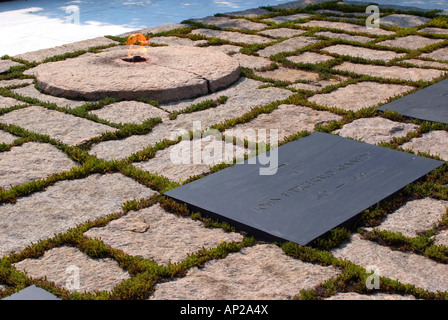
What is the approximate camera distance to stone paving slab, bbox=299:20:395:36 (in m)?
6.77

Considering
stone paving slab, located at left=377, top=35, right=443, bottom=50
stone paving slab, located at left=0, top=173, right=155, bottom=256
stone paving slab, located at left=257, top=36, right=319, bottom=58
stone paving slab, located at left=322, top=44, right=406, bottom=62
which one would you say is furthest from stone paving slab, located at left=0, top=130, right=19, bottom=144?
stone paving slab, located at left=377, top=35, right=443, bottom=50

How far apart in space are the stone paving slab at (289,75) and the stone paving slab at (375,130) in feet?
3.91

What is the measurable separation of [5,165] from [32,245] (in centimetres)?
99

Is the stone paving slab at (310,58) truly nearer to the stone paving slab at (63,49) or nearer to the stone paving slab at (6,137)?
the stone paving slab at (63,49)

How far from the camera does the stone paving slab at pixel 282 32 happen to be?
6.73 m

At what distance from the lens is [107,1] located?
10172mm

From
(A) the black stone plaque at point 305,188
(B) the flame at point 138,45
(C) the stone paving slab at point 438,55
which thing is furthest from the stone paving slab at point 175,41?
(A) the black stone plaque at point 305,188

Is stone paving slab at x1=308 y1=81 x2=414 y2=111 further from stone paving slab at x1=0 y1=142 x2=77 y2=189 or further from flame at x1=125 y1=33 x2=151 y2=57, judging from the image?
stone paving slab at x1=0 y1=142 x2=77 y2=189

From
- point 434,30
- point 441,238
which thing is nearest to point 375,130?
point 441,238

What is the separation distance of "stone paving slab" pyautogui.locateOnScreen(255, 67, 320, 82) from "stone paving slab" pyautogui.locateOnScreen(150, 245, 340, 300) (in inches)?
113

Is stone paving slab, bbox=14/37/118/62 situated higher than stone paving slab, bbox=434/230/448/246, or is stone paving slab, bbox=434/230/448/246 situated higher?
stone paving slab, bbox=14/37/118/62

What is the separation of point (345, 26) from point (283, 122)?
358cm

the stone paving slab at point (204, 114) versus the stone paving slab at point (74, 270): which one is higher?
the stone paving slab at point (204, 114)
